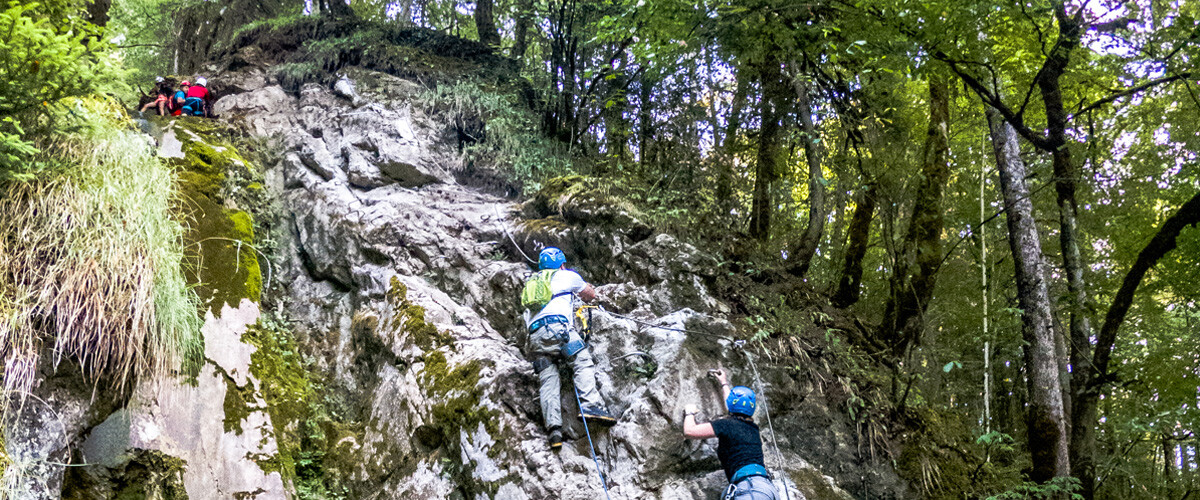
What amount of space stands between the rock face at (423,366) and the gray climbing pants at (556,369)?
195 millimetres

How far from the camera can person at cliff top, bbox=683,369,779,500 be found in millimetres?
4074

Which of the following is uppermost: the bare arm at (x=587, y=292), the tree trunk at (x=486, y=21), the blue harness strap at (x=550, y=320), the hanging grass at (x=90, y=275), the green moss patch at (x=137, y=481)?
the tree trunk at (x=486, y=21)

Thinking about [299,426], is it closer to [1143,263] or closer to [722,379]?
[722,379]

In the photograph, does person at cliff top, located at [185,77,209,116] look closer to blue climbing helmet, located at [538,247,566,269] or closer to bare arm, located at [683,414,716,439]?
blue climbing helmet, located at [538,247,566,269]

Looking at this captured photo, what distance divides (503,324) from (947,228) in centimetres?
766

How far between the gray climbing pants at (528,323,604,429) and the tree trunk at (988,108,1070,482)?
12.8ft

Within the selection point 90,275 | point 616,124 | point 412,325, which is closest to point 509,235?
point 412,325

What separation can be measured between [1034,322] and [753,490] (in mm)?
3422

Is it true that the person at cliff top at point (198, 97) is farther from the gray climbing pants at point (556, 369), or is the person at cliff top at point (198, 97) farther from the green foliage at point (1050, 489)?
the green foliage at point (1050, 489)

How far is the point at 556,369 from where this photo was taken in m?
4.91

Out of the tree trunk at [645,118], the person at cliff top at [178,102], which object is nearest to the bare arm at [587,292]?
the tree trunk at [645,118]

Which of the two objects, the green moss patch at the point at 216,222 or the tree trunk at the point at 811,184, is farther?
the tree trunk at the point at 811,184

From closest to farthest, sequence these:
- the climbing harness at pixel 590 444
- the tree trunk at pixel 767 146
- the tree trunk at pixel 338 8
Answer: the climbing harness at pixel 590 444 < the tree trunk at pixel 767 146 < the tree trunk at pixel 338 8

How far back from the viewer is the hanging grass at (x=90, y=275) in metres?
4.10
